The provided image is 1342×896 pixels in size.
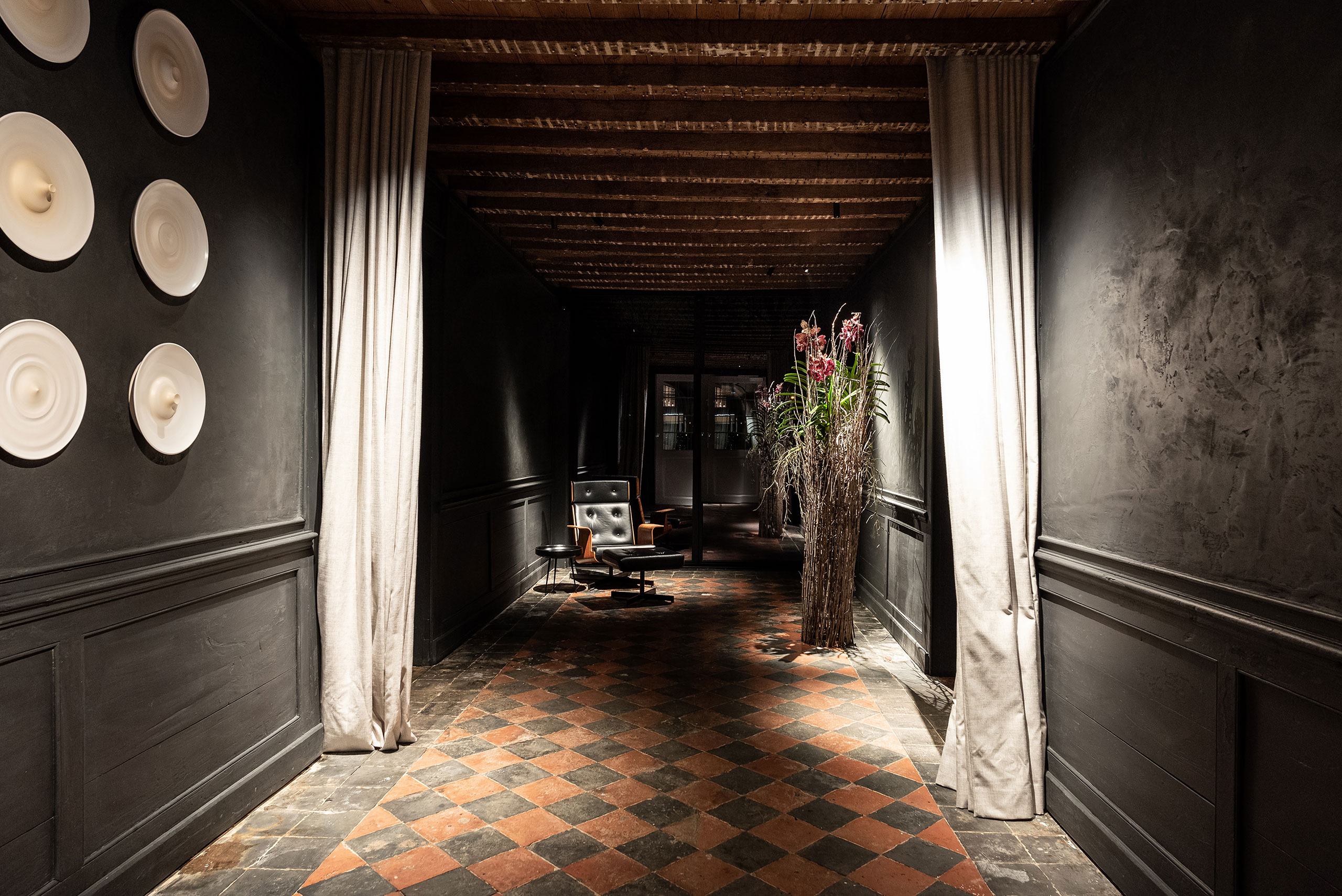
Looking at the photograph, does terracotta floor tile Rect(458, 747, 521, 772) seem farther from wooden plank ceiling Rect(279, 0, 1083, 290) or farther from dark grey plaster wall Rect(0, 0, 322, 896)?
wooden plank ceiling Rect(279, 0, 1083, 290)

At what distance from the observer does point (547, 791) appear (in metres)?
2.76

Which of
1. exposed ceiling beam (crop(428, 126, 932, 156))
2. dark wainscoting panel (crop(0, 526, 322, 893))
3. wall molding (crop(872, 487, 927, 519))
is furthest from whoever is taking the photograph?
wall molding (crop(872, 487, 927, 519))

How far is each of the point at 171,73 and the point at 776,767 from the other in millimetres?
3363

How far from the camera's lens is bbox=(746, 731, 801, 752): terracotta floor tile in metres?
3.17

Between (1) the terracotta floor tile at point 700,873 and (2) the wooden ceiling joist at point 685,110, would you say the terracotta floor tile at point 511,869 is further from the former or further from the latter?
(2) the wooden ceiling joist at point 685,110

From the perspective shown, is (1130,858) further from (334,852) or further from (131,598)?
(131,598)

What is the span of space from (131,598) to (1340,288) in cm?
317

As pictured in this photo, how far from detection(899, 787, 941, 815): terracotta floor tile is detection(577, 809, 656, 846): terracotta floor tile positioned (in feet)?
3.33

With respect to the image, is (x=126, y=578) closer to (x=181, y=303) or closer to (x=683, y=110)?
(x=181, y=303)

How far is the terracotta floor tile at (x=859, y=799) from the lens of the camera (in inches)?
104

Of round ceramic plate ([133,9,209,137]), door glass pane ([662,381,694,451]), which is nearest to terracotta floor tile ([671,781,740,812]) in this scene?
round ceramic plate ([133,9,209,137])

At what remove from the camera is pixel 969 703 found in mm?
2699

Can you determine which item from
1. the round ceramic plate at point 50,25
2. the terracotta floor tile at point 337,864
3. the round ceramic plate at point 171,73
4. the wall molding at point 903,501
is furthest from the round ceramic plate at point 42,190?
the wall molding at point 903,501

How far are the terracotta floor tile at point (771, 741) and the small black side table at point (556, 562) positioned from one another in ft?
10.1
